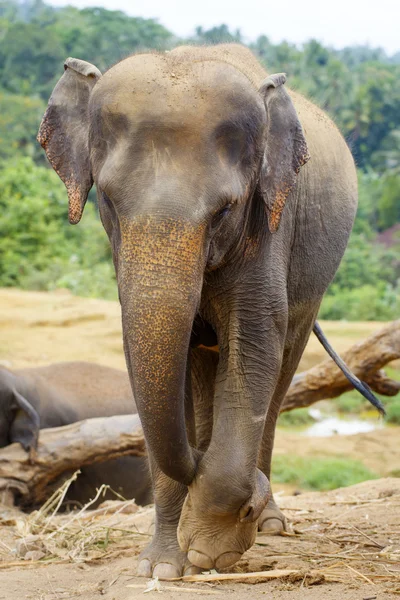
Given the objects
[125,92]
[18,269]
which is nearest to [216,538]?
[125,92]

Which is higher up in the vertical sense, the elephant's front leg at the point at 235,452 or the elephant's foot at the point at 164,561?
the elephant's front leg at the point at 235,452

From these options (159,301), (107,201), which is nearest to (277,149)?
(107,201)

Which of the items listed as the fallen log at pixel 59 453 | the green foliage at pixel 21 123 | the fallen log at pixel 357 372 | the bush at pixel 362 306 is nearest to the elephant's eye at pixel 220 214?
the fallen log at pixel 59 453

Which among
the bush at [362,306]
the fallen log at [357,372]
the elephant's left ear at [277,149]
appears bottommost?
the bush at [362,306]

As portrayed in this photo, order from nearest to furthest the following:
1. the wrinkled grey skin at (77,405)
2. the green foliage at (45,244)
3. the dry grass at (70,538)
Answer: the dry grass at (70,538) < the wrinkled grey skin at (77,405) < the green foliage at (45,244)

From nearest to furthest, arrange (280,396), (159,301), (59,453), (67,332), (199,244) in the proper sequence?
(159,301) → (199,244) → (280,396) → (59,453) → (67,332)

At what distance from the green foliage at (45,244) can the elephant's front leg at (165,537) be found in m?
16.6

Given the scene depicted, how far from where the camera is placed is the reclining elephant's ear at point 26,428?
5941mm

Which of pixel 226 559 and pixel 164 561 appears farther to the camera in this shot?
pixel 164 561

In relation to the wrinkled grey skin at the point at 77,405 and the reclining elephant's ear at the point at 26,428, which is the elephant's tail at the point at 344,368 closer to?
the wrinkled grey skin at the point at 77,405

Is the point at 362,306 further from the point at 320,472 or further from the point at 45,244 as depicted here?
the point at 320,472

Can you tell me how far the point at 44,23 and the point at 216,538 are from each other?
60.5 m

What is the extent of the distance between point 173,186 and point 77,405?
15.1 feet

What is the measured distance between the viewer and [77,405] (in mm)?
7070
